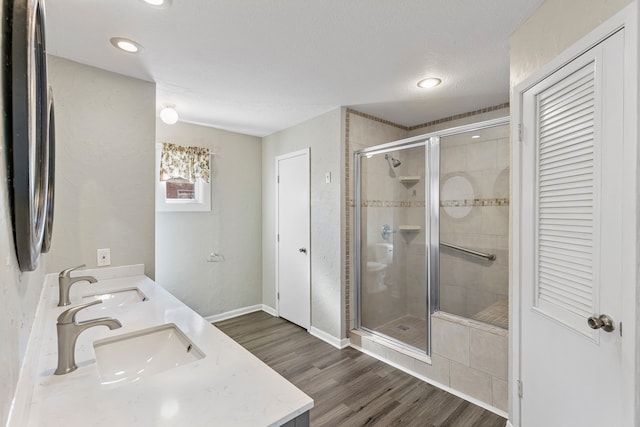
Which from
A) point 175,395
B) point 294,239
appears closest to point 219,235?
point 294,239

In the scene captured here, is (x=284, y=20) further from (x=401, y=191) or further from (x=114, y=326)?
(x=401, y=191)

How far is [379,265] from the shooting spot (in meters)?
3.10

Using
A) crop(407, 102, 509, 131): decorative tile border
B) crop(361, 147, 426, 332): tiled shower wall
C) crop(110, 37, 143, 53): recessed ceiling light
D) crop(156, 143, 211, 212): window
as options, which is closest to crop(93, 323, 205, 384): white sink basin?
crop(110, 37, 143, 53): recessed ceiling light

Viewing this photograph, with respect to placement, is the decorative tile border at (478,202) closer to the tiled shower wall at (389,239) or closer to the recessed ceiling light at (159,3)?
the tiled shower wall at (389,239)

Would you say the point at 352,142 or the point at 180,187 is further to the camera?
the point at 180,187

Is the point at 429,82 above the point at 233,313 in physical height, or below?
above

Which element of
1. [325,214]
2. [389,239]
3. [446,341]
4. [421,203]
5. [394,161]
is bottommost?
[446,341]

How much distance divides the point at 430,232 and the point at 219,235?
246cm

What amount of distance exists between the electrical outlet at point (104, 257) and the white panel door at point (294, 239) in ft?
6.06

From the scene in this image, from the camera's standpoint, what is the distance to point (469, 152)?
8.30ft

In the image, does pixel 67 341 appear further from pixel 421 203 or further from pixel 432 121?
pixel 432 121

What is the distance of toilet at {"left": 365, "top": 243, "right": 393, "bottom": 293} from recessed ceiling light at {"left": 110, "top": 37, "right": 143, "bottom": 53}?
2502 mm

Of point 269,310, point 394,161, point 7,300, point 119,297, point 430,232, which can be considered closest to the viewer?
point 7,300

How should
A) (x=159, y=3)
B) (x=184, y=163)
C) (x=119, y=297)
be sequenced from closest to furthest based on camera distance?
(x=159, y=3) < (x=119, y=297) < (x=184, y=163)
